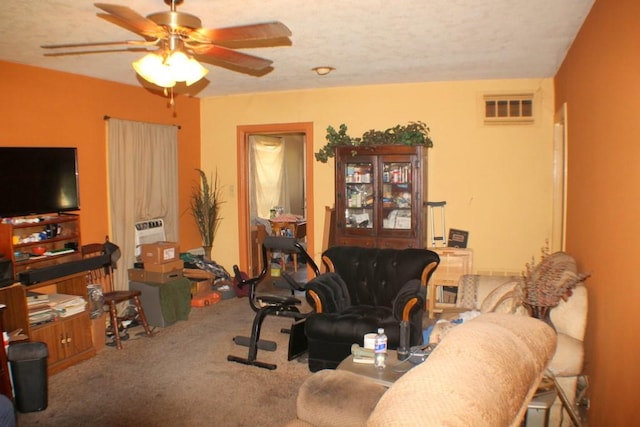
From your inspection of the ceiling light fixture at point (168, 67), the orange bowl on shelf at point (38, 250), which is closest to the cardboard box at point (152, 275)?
the orange bowl on shelf at point (38, 250)

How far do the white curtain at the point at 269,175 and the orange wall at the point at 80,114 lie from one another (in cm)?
181

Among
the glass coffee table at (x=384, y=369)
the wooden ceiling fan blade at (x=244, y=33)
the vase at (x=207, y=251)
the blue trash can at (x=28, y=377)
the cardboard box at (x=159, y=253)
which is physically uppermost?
the wooden ceiling fan blade at (x=244, y=33)

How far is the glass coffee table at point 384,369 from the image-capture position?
2625 mm

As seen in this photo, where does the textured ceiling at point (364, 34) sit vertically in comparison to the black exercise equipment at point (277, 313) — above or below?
above

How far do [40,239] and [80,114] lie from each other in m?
1.35

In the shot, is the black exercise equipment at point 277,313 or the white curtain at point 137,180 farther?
the white curtain at point 137,180

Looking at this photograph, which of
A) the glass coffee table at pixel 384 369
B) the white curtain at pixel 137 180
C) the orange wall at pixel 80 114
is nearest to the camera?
the glass coffee table at pixel 384 369

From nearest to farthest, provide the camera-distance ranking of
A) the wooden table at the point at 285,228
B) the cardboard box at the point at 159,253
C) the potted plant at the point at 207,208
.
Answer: the cardboard box at the point at 159,253 < the potted plant at the point at 207,208 < the wooden table at the point at 285,228

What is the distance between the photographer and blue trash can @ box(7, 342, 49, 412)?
10.2 feet

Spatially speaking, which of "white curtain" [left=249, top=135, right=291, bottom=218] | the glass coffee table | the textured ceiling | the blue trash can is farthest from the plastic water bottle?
"white curtain" [left=249, top=135, right=291, bottom=218]

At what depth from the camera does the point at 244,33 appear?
7.92 feet

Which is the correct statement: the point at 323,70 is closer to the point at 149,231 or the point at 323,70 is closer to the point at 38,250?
the point at 149,231

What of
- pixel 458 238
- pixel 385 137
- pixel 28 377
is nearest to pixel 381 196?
pixel 385 137

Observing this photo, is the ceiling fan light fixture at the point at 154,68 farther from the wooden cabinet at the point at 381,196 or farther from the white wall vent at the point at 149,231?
the white wall vent at the point at 149,231
